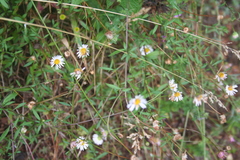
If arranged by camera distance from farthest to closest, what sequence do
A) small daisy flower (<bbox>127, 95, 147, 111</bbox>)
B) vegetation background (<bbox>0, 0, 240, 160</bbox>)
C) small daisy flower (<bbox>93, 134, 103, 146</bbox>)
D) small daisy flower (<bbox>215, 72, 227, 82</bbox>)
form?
small daisy flower (<bbox>93, 134, 103, 146</bbox>) < small daisy flower (<bbox>215, 72, 227, 82</bbox>) < vegetation background (<bbox>0, 0, 240, 160</bbox>) < small daisy flower (<bbox>127, 95, 147, 111</bbox>)

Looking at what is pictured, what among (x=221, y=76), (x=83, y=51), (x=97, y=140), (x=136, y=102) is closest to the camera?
(x=136, y=102)

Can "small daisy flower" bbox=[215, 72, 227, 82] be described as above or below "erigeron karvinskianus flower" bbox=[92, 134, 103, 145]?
above

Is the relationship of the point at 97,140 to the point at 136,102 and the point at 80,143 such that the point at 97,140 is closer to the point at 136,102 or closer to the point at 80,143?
the point at 80,143

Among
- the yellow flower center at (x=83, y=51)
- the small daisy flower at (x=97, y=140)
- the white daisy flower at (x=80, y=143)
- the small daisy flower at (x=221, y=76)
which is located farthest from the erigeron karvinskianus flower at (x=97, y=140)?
the small daisy flower at (x=221, y=76)

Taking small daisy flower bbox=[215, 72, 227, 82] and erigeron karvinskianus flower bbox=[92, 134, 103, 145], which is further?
erigeron karvinskianus flower bbox=[92, 134, 103, 145]

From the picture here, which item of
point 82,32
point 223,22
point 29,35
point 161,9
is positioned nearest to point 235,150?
point 223,22

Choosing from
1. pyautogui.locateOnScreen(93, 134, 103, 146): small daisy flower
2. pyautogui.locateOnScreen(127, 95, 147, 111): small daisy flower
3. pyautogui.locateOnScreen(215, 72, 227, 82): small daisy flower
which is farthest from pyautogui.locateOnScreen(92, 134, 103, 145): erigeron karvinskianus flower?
pyautogui.locateOnScreen(215, 72, 227, 82): small daisy flower

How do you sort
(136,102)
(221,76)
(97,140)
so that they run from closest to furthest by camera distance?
(136,102) → (221,76) → (97,140)

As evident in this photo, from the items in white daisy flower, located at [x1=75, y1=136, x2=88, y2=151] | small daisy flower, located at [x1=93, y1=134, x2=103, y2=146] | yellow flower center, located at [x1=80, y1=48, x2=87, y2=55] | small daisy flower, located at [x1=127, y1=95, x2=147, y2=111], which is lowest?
small daisy flower, located at [x1=93, y1=134, x2=103, y2=146]

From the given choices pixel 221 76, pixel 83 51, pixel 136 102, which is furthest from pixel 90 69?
pixel 221 76

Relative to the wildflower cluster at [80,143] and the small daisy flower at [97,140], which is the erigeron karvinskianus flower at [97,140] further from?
the wildflower cluster at [80,143]

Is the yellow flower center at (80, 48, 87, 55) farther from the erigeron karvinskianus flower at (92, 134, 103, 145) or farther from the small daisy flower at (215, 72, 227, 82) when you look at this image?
the small daisy flower at (215, 72, 227, 82)

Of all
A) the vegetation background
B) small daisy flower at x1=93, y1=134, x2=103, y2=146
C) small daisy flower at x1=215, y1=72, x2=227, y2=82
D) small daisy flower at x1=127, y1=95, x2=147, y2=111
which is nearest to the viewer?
small daisy flower at x1=127, y1=95, x2=147, y2=111
